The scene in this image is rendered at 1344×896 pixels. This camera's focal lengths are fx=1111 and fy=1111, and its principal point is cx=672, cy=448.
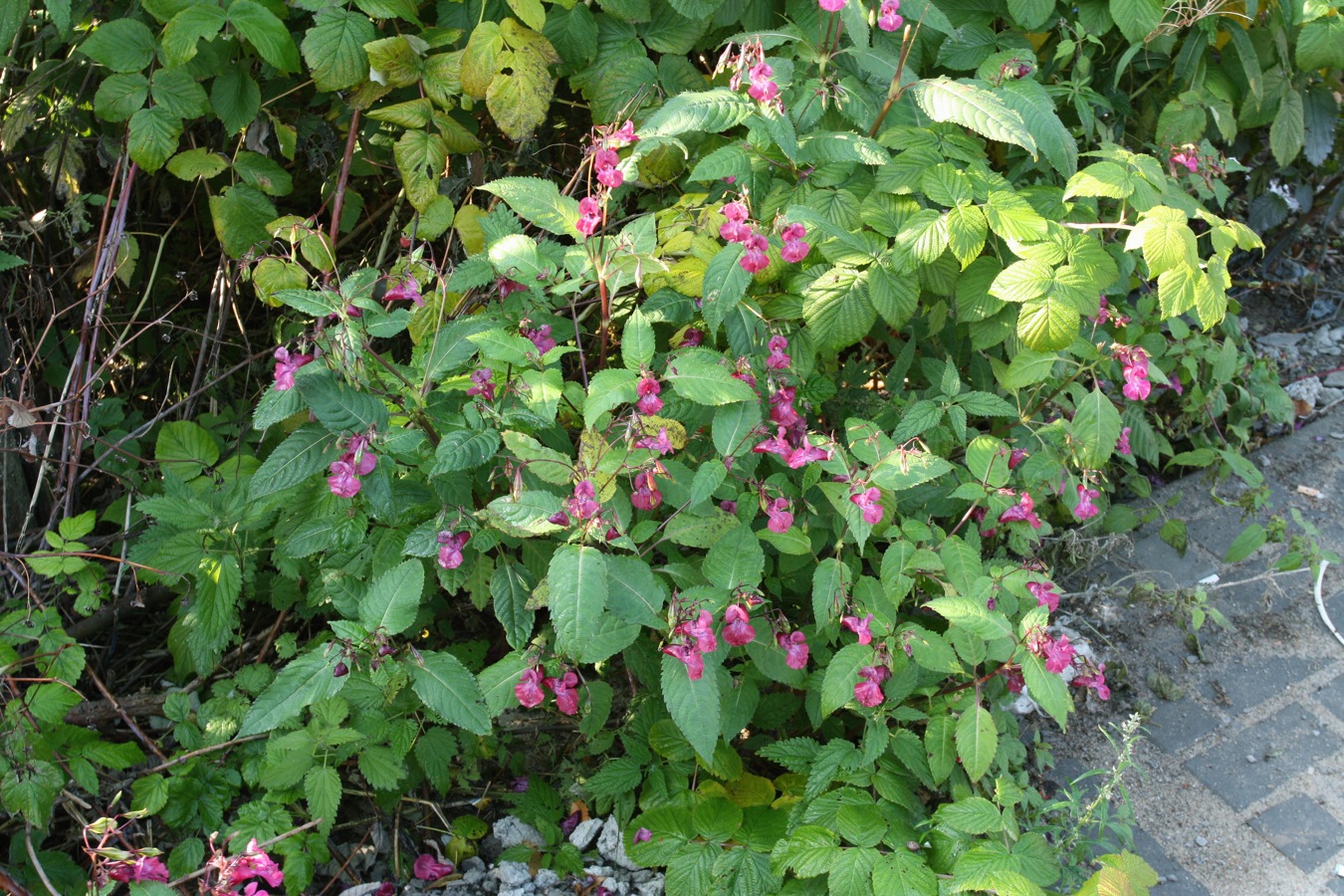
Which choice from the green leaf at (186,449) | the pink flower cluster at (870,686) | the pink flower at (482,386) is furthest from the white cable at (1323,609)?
the green leaf at (186,449)

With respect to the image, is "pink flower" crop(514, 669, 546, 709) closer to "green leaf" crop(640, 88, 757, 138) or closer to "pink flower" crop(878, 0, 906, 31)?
"green leaf" crop(640, 88, 757, 138)

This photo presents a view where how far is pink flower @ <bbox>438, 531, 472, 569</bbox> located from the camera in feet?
5.51

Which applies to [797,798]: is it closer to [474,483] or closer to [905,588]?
[905,588]

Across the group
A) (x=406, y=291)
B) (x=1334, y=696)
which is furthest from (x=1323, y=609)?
(x=406, y=291)

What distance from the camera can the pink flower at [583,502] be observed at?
1.59 m

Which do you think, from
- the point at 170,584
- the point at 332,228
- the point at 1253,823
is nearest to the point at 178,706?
the point at 170,584

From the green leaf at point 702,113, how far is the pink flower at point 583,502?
611mm

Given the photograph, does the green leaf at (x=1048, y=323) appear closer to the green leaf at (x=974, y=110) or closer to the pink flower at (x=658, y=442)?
the green leaf at (x=974, y=110)

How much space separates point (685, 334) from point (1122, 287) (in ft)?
→ 3.95

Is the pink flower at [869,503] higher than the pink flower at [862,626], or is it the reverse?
the pink flower at [869,503]

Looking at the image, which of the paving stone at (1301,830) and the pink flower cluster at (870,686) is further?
the paving stone at (1301,830)

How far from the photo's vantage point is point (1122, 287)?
2.62 m

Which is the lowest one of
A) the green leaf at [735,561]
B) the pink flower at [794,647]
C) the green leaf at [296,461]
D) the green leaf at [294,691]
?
the pink flower at [794,647]

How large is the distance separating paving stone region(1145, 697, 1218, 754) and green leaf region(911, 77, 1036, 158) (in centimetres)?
127
